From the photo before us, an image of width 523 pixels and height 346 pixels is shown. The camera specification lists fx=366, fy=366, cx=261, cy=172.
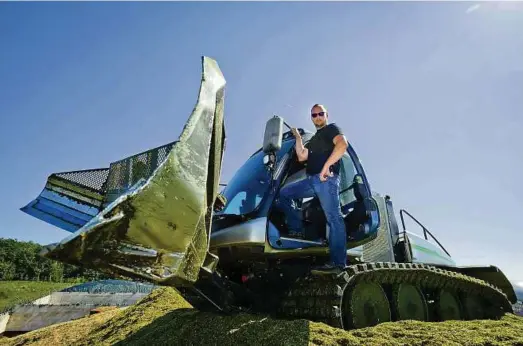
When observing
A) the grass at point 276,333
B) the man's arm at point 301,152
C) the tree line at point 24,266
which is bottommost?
the grass at point 276,333

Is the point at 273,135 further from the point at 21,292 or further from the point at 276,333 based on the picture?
the point at 21,292

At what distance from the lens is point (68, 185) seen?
338 cm

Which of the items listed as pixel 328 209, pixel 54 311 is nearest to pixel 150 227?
pixel 328 209

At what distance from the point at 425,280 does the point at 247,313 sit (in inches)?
89.3

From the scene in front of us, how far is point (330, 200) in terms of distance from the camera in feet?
12.0

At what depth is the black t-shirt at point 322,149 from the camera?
380 centimetres

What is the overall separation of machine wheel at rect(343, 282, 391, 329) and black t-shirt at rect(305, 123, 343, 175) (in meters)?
1.23

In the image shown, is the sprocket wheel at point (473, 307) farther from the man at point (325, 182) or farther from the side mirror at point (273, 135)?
the side mirror at point (273, 135)

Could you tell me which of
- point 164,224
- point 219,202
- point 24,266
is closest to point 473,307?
point 219,202

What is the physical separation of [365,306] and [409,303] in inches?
34.6

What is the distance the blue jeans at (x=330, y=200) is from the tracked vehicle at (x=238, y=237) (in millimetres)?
137

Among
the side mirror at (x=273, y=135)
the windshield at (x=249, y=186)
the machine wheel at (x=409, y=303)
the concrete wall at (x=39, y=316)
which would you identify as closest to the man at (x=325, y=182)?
the windshield at (x=249, y=186)

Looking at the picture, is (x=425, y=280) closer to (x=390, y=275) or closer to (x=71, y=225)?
(x=390, y=275)

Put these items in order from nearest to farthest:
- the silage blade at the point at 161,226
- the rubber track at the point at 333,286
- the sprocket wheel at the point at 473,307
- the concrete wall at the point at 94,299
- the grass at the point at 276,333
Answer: the silage blade at the point at 161,226
the grass at the point at 276,333
the rubber track at the point at 333,286
the sprocket wheel at the point at 473,307
the concrete wall at the point at 94,299
